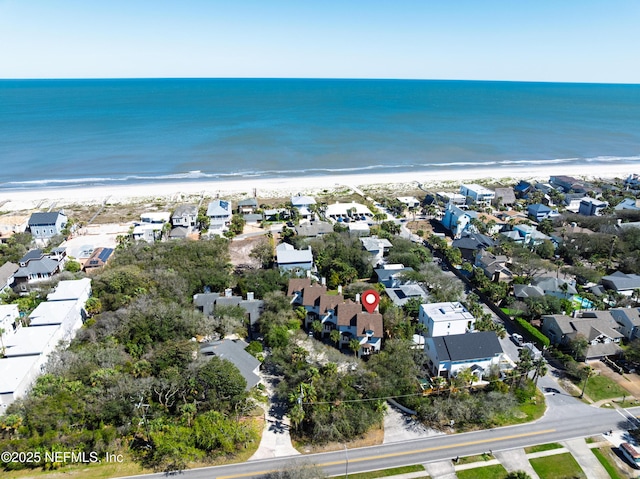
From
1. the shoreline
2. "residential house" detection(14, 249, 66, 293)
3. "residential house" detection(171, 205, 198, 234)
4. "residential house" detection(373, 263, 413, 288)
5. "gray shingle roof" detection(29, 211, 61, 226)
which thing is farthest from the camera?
the shoreline

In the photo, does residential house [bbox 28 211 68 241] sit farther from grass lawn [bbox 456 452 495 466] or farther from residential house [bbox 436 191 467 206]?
residential house [bbox 436 191 467 206]

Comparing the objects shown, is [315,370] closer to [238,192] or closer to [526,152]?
[238,192]

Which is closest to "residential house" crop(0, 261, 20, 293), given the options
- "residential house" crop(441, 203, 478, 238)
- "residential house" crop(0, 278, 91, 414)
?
"residential house" crop(0, 278, 91, 414)

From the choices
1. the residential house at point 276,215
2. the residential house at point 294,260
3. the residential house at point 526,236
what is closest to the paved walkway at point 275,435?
the residential house at point 294,260

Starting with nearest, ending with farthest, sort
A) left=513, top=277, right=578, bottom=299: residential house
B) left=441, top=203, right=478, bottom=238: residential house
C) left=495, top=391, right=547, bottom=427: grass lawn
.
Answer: left=495, top=391, right=547, bottom=427: grass lawn → left=513, top=277, right=578, bottom=299: residential house → left=441, top=203, right=478, bottom=238: residential house

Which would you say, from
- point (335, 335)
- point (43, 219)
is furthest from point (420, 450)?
point (43, 219)

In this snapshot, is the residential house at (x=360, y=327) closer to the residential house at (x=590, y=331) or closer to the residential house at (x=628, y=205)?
the residential house at (x=590, y=331)

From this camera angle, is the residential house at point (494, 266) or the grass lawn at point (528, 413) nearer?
the grass lawn at point (528, 413)
